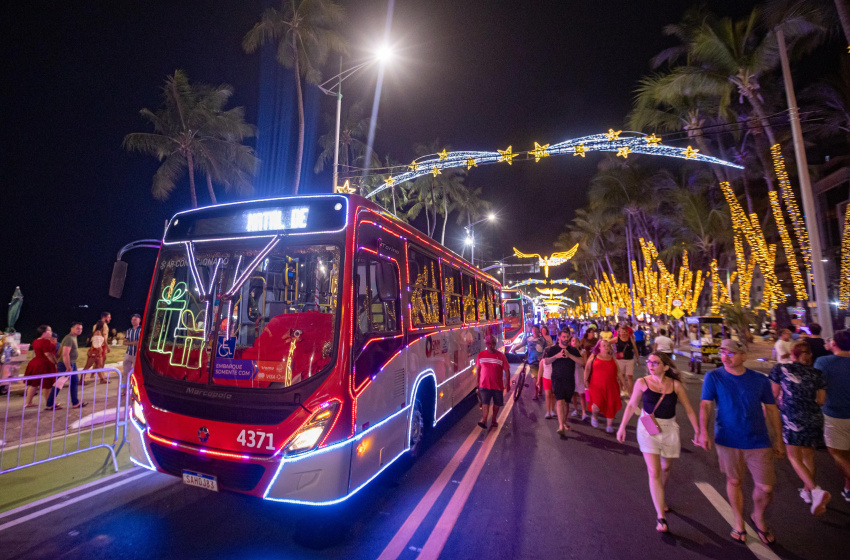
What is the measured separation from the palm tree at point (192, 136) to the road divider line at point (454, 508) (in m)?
22.9

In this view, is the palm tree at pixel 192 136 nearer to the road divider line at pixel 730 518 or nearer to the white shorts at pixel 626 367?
the white shorts at pixel 626 367

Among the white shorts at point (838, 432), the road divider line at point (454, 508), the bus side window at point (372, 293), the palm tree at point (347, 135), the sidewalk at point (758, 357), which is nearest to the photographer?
the road divider line at point (454, 508)

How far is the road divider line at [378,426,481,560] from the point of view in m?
3.65

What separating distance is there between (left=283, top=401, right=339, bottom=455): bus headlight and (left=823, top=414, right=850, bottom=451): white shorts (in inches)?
219

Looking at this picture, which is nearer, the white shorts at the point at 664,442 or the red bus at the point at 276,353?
the red bus at the point at 276,353

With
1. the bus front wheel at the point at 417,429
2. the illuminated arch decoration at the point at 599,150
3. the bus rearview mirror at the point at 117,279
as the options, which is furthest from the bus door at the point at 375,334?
the illuminated arch decoration at the point at 599,150

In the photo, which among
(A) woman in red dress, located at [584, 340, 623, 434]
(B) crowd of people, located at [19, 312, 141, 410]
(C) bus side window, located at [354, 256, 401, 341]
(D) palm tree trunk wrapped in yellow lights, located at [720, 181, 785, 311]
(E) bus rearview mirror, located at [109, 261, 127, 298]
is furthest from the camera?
(D) palm tree trunk wrapped in yellow lights, located at [720, 181, 785, 311]

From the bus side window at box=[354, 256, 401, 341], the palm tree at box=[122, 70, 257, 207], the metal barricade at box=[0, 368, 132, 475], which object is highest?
the palm tree at box=[122, 70, 257, 207]

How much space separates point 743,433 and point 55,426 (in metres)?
10.7

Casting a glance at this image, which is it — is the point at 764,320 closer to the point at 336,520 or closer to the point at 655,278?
the point at 655,278

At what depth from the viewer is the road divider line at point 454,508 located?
3.66m

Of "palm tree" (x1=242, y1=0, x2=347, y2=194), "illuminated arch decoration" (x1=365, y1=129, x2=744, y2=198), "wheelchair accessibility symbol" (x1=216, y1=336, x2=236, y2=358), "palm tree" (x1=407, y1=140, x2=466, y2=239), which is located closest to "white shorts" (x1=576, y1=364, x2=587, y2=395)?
"illuminated arch decoration" (x1=365, y1=129, x2=744, y2=198)

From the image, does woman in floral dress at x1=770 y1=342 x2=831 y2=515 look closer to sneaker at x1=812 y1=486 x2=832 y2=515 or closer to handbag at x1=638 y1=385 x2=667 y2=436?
sneaker at x1=812 y1=486 x2=832 y2=515

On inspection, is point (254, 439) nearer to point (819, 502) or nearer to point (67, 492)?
point (67, 492)
